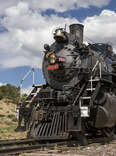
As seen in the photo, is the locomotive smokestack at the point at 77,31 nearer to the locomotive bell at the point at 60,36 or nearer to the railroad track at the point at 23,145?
the locomotive bell at the point at 60,36

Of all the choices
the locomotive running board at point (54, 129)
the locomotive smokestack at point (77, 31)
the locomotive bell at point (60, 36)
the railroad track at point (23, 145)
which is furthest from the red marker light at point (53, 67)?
the railroad track at point (23, 145)

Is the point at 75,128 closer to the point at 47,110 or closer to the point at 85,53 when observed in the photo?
the point at 47,110

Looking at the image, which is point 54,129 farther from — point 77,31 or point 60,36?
point 77,31

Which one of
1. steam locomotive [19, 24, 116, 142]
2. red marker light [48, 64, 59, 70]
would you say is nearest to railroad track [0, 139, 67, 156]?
steam locomotive [19, 24, 116, 142]

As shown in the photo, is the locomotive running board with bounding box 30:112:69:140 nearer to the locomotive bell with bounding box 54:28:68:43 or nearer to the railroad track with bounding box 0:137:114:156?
the railroad track with bounding box 0:137:114:156

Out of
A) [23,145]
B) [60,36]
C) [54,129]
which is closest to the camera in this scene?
[23,145]

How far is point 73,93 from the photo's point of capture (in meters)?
9.33

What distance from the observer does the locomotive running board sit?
852 centimetres

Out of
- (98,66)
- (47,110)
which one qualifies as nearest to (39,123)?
(47,110)

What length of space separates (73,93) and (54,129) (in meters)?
1.46

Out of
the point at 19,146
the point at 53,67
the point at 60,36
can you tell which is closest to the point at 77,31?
the point at 60,36

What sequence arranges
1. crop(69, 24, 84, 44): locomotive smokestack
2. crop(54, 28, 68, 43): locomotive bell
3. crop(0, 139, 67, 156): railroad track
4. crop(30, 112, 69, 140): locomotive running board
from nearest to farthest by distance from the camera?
crop(0, 139, 67, 156): railroad track
crop(30, 112, 69, 140): locomotive running board
crop(54, 28, 68, 43): locomotive bell
crop(69, 24, 84, 44): locomotive smokestack

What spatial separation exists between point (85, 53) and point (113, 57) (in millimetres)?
2444

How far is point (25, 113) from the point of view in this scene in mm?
10258
